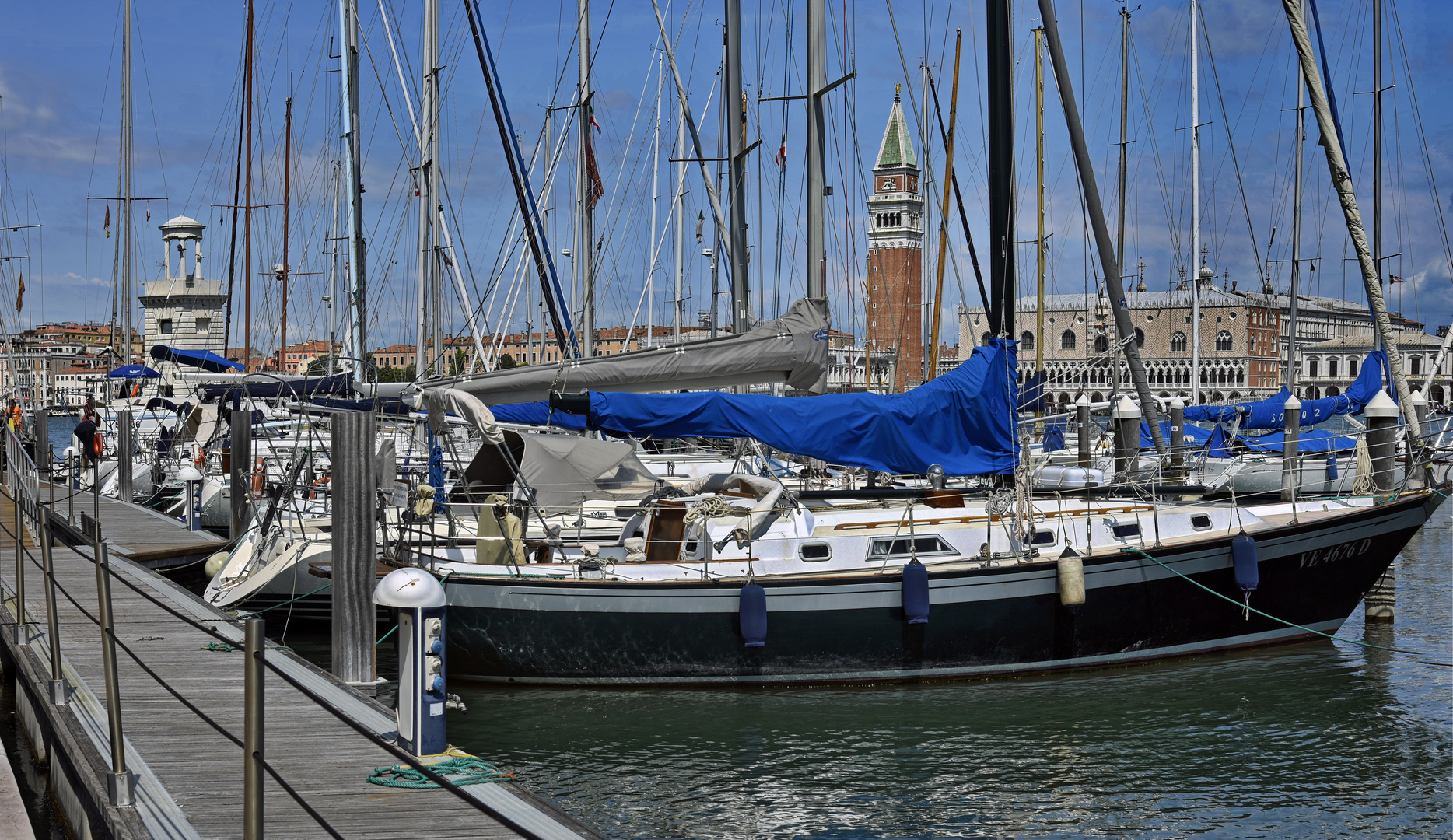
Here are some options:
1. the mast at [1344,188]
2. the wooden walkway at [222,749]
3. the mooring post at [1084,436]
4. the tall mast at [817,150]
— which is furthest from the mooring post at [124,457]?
the mast at [1344,188]

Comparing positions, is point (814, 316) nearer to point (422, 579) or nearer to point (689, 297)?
point (422, 579)

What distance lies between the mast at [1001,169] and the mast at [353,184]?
396 inches

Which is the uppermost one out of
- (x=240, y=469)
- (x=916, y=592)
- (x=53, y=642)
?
(x=240, y=469)

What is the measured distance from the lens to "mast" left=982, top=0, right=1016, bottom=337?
14.8 metres

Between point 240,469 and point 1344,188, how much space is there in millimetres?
14566

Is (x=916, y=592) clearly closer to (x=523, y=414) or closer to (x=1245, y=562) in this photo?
(x=1245, y=562)

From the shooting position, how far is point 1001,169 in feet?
49.0

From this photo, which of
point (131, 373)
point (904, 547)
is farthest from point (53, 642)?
point (131, 373)

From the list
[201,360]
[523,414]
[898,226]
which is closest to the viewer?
[523,414]

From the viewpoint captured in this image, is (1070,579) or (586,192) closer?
(1070,579)

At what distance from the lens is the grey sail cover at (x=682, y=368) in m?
13.3

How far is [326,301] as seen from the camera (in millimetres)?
39375

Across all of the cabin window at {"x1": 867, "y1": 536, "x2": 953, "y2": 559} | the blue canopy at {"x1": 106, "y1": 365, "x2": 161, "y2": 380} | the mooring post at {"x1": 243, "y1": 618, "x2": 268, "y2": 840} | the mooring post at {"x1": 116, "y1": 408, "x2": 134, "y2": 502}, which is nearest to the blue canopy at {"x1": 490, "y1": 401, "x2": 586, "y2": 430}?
the cabin window at {"x1": 867, "y1": 536, "x2": 953, "y2": 559}

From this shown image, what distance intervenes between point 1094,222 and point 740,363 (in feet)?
17.8
